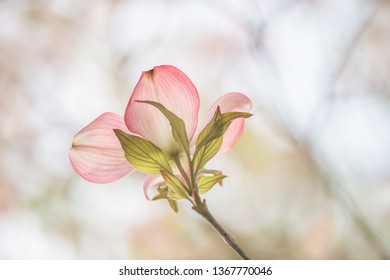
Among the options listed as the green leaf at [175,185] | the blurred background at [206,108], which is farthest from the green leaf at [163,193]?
the blurred background at [206,108]

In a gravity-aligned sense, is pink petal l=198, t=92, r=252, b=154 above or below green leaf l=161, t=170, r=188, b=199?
above

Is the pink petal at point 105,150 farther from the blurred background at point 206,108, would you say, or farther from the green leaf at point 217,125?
the blurred background at point 206,108

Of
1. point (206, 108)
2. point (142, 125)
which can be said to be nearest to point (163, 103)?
point (142, 125)

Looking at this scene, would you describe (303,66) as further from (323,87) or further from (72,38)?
(72,38)

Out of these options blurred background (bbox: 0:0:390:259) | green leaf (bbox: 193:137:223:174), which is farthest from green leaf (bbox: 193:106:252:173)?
blurred background (bbox: 0:0:390:259)

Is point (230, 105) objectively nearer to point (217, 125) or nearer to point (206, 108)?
point (217, 125)

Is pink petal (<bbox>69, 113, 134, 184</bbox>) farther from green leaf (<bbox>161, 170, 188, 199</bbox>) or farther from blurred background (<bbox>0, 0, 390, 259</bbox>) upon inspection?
blurred background (<bbox>0, 0, 390, 259</bbox>)

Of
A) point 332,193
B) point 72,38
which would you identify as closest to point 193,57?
point 72,38
